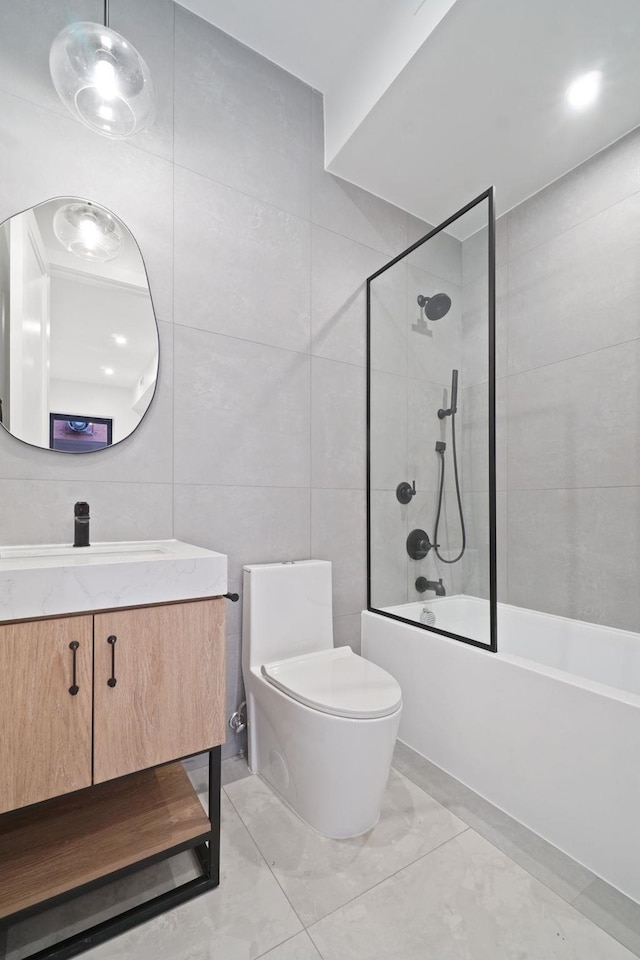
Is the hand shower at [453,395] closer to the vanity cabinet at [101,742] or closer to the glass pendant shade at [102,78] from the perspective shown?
the vanity cabinet at [101,742]

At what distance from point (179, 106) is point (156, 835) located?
2.47 meters

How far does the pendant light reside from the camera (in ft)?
3.45

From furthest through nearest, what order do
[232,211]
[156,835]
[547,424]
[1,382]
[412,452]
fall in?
[547,424] < [412,452] < [232,211] < [1,382] < [156,835]

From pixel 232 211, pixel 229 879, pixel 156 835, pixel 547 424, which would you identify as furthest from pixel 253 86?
pixel 229 879

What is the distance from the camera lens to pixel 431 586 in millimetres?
1973

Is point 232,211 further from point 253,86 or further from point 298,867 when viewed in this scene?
point 298,867

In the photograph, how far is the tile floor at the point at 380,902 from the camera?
1080 mm

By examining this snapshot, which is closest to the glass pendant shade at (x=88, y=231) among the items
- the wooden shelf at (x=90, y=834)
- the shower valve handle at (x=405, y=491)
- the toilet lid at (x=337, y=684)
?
the shower valve handle at (x=405, y=491)

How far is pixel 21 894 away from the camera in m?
1.04

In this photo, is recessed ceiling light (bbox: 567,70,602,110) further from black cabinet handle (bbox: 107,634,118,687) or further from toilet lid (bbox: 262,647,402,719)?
black cabinet handle (bbox: 107,634,118,687)

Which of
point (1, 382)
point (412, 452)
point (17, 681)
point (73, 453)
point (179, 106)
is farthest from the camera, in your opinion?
point (412, 452)

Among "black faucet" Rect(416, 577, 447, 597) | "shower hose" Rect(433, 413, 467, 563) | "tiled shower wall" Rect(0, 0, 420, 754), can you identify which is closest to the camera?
"tiled shower wall" Rect(0, 0, 420, 754)

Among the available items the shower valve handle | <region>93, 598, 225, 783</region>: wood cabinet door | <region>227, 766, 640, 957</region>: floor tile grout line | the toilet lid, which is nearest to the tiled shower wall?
the shower valve handle

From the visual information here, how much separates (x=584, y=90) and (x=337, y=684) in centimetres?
244
